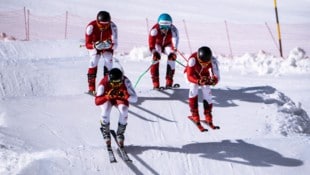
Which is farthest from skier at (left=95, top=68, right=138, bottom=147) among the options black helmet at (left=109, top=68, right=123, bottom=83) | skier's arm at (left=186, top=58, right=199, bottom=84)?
skier's arm at (left=186, top=58, right=199, bottom=84)

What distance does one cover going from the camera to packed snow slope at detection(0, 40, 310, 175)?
919 centimetres

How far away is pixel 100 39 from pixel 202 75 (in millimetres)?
2863

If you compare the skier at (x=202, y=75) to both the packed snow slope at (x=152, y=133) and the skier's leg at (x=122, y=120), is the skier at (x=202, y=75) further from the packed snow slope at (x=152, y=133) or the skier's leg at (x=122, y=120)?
the skier's leg at (x=122, y=120)

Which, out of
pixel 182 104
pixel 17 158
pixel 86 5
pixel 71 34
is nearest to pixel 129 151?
pixel 17 158

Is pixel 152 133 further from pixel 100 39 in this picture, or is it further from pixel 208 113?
pixel 100 39

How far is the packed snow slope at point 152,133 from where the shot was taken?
919 centimetres

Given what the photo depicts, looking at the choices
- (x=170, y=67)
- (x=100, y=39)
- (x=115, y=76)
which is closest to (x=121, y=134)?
(x=115, y=76)

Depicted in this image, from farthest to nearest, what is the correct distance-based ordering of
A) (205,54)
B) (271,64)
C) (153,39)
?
(271,64) → (153,39) → (205,54)

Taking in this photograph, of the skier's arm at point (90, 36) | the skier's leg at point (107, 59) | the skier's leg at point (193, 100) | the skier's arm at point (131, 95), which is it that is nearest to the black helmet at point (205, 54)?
the skier's leg at point (193, 100)

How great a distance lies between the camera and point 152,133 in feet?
35.8

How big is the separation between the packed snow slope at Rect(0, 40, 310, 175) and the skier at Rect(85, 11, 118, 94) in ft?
3.08

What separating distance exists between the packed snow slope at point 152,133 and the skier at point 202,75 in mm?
408

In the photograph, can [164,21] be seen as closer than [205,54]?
No

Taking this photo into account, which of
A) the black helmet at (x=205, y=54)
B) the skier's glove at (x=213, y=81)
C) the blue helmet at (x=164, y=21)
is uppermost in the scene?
the blue helmet at (x=164, y=21)
